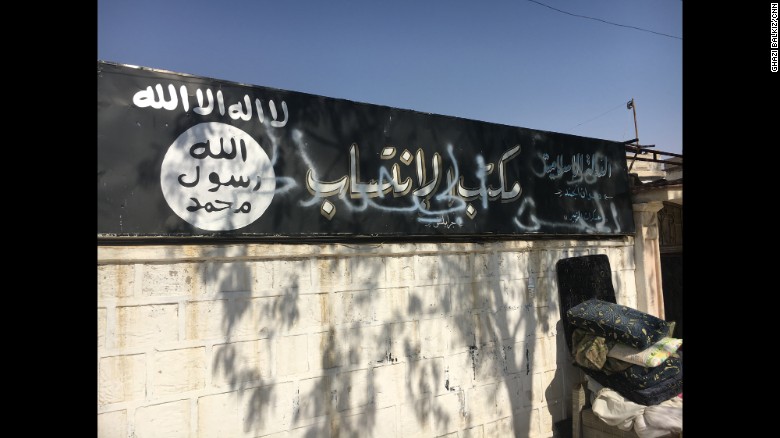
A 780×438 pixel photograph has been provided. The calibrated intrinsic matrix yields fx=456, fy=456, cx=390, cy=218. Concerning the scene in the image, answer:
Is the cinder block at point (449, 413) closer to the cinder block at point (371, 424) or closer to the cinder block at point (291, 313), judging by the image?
the cinder block at point (371, 424)

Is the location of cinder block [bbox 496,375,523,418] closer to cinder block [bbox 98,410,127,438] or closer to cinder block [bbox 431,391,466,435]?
cinder block [bbox 431,391,466,435]

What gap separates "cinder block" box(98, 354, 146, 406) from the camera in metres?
3.12

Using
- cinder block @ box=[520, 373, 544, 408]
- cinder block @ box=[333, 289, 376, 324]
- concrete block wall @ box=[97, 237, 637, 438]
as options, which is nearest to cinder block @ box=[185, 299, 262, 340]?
concrete block wall @ box=[97, 237, 637, 438]

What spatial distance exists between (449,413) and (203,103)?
143 inches

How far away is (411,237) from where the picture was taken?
4.49 metres

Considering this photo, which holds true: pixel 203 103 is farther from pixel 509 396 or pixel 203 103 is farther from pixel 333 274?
pixel 509 396

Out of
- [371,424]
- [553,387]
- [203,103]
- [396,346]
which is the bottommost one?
[553,387]

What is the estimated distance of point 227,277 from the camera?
Result: 3.59m

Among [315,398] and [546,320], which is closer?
[315,398]

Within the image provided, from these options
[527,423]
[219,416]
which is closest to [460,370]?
[527,423]

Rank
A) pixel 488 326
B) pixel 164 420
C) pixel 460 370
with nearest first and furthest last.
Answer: pixel 164 420 < pixel 460 370 < pixel 488 326

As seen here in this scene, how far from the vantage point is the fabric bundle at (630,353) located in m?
4.60
